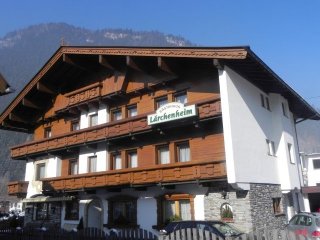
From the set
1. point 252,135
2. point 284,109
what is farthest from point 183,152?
point 284,109

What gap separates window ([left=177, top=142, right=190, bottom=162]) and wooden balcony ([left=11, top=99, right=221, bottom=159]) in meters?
2.02

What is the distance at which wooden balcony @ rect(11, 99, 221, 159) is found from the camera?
18.2m

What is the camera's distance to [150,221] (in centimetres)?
1988

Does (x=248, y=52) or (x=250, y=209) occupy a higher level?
(x=248, y=52)

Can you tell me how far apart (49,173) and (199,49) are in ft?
48.9

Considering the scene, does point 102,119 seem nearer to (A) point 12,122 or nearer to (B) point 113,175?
(B) point 113,175

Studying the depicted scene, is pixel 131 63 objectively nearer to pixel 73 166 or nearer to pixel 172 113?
pixel 172 113

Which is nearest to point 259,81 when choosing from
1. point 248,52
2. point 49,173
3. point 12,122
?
point 248,52

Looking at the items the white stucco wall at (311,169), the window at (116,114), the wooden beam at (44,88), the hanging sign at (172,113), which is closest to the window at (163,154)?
the hanging sign at (172,113)

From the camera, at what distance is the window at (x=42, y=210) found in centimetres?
2593

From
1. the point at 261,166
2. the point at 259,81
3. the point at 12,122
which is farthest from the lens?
the point at 12,122

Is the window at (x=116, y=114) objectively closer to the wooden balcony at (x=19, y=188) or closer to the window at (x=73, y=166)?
the window at (x=73, y=166)

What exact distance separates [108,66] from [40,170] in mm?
10410

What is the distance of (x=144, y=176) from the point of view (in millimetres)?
19438
